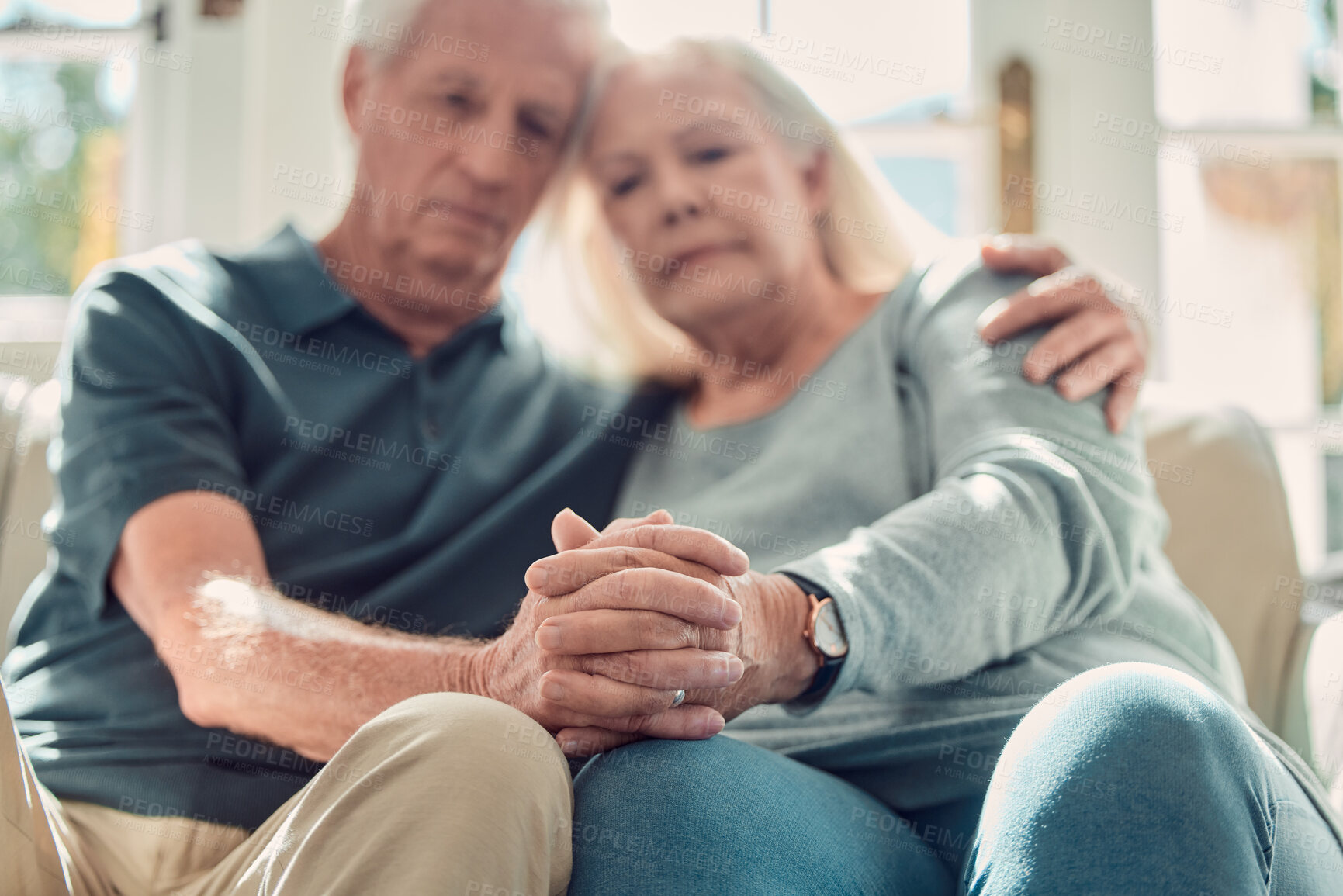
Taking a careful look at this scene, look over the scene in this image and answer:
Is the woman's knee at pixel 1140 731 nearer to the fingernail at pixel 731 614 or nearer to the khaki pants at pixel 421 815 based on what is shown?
the fingernail at pixel 731 614

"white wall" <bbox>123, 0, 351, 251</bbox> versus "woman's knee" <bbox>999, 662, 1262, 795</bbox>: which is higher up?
"white wall" <bbox>123, 0, 351, 251</bbox>

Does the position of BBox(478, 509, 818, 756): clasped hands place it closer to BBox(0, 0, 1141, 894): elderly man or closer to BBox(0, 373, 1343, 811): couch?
BBox(0, 0, 1141, 894): elderly man

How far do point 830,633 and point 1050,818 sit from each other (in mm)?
221

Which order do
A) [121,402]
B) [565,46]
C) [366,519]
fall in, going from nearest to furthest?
[121,402]
[366,519]
[565,46]

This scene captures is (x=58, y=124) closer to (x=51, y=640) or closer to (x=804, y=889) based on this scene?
(x=51, y=640)

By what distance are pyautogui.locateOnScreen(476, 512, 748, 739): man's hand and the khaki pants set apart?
57 mm

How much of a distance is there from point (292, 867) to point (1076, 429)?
710 millimetres

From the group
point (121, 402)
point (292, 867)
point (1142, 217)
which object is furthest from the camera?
point (1142, 217)

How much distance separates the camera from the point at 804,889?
0.61 m

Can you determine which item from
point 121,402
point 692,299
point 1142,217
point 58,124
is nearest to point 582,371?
point 692,299

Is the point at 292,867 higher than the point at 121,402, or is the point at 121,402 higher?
the point at 121,402

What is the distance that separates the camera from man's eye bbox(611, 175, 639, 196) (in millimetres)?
1222

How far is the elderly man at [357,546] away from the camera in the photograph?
604mm

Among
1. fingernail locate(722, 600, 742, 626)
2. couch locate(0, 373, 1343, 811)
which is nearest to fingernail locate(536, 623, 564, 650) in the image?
fingernail locate(722, 600, 742, 626)
